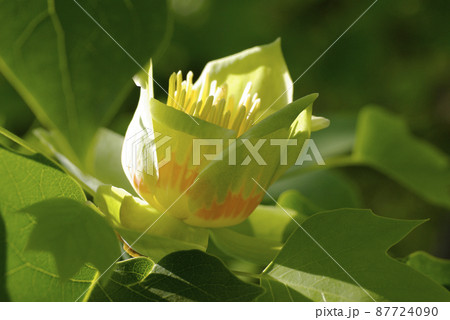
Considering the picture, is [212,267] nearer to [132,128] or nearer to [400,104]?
[132,128]

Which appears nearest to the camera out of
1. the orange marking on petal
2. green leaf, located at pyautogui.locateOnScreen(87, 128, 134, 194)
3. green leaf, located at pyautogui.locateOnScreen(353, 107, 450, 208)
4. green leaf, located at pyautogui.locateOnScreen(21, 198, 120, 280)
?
green leaf, located at pyautogui.locateOnScreen(21, 198, 120, 280)

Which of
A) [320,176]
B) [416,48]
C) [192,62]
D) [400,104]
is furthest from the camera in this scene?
[400,104]

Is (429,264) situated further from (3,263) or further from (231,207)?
(3,263)

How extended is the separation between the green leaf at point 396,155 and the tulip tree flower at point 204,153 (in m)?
0.52

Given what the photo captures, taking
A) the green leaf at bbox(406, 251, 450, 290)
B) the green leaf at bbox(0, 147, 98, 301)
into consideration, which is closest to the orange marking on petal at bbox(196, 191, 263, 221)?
the green leaf at bbox(0, 147, 98, 301)

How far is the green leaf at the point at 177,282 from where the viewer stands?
16.7 inches

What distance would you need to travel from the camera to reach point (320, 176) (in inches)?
38.5

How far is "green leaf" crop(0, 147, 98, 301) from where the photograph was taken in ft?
1.39

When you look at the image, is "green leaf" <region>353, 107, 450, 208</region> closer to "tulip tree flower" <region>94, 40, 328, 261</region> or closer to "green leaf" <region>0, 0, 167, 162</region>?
"tulip tree flower" <region>94, 40, 328, 261</region>

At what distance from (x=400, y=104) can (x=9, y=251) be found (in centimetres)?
175

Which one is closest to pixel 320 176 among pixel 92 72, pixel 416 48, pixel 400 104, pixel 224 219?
pixel 224 219

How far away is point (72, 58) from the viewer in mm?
428

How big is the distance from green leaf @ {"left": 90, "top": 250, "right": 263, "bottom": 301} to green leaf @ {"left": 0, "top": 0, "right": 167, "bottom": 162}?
110 millimetres

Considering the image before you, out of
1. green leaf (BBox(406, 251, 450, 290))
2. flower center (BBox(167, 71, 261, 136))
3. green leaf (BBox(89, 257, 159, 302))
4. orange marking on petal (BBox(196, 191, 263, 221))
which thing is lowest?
green leaf (BBox(89, 257, 159, 302))
